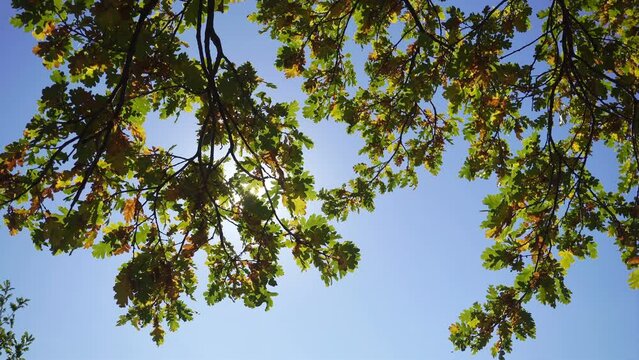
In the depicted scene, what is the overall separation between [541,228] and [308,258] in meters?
2.82

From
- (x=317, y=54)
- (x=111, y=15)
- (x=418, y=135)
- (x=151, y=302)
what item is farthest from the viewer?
(x=418, y=135)

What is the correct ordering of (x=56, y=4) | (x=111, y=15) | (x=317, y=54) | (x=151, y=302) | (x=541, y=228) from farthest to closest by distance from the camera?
(x=317, y=54) < (x=541, y=228) < (x=151, y=302) < (x=56, y=4) < (x=111, y=15)

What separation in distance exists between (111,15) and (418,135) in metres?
4.93

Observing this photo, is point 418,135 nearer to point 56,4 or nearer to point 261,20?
point 261,20

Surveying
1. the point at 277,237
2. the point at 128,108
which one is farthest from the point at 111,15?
the point at 277,237

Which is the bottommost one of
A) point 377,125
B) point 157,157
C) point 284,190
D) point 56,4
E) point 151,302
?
point 151,302

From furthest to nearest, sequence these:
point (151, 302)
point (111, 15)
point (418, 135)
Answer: point (418, 135) → point (151, 302) → point (111, 15)

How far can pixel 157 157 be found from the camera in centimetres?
436

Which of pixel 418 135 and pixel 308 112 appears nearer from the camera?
pixel 308 112

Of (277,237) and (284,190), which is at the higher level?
(284,190)

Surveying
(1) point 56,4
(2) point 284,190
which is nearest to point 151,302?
(2) point 284,190

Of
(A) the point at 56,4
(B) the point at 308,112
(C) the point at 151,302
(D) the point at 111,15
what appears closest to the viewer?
(D) the point at 111,15

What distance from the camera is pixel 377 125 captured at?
645 cm

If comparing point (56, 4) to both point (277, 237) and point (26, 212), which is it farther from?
point (277, 237)
